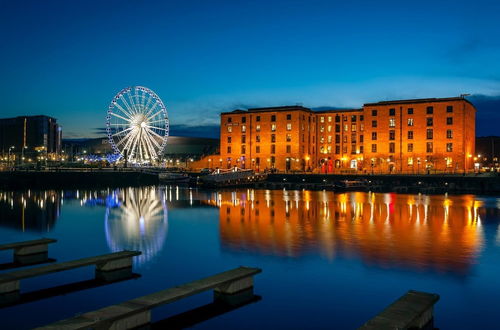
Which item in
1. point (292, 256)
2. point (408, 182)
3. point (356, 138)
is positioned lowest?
point (292, 256)

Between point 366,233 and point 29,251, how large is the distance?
679 inches

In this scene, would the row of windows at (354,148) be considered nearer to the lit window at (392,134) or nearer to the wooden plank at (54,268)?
the lit window at (392,134)

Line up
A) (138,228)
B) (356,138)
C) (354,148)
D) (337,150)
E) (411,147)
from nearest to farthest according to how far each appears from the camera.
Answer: (138,228)
(411,147)
(356,138)
(354,148)
(337,150)

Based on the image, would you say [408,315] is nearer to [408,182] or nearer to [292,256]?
[292,256]

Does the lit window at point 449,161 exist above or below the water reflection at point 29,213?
above

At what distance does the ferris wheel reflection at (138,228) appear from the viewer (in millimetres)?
23359

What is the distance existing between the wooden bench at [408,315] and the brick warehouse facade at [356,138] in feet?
264

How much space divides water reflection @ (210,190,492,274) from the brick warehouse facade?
161ft

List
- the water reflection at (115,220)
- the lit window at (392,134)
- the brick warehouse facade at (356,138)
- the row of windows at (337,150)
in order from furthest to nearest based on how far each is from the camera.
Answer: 1. the row of windows at (337,150)
2. the lit window at (392,134)
3. the brick warehouse facade at (356,138)
4. the water reflection at (115,220)

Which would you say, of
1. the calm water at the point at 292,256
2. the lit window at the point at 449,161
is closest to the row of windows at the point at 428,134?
the lit window at the point at 449,161

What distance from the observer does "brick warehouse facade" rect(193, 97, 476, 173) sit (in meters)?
89.5

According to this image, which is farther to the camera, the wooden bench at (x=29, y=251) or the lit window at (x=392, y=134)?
the lit window at (x=392, y=134)

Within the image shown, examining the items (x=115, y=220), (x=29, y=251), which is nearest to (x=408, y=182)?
(x=115, y=220)

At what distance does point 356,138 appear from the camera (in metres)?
103
